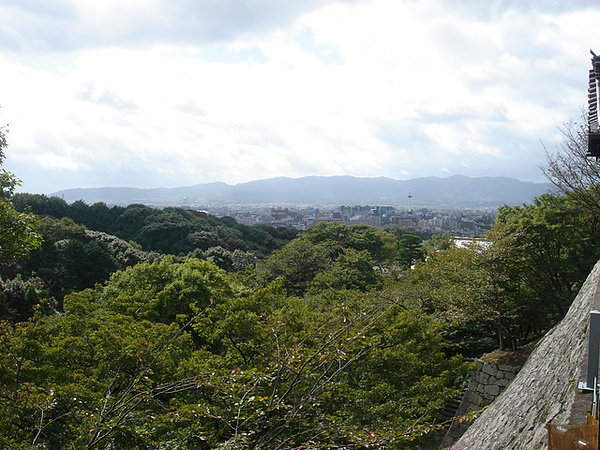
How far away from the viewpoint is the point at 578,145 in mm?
13531

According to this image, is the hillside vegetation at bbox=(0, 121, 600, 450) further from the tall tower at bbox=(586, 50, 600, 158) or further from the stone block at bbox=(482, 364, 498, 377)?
the tall tower at bbox=(586, 50, 600, 158)

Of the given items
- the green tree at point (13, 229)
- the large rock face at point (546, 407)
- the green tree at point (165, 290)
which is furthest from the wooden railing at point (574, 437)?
the green tree at point (165, 290)

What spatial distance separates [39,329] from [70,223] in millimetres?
31072

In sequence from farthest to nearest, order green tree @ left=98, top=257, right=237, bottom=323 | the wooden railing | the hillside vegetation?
green tree @ left=98, top=257, right=237, bottom=323
the hillside vegetation
the wooden railing

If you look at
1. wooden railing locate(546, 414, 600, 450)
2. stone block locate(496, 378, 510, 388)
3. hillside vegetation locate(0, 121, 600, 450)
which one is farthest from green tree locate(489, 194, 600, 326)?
wooden railing locate(546, 414, 600, 450)

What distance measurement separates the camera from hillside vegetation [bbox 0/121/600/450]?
177 inches

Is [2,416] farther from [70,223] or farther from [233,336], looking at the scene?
[70,223]

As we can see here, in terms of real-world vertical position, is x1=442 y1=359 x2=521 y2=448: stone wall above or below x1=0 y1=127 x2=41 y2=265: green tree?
below

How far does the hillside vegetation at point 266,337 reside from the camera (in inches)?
177

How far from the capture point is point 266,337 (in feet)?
27.2

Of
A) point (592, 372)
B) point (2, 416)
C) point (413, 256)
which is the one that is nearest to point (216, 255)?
point (413, 256)

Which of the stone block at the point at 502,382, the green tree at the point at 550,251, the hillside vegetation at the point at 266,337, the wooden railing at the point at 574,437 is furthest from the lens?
the green tree at the point at 550,251

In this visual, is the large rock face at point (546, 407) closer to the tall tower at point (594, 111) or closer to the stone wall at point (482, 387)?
the stone wall at point (482, 387)

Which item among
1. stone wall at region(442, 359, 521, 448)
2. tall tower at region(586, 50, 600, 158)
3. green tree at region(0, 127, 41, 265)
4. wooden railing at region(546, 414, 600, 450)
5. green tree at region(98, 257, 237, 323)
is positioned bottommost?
stone wall at region(442, 359, 521, 448)
